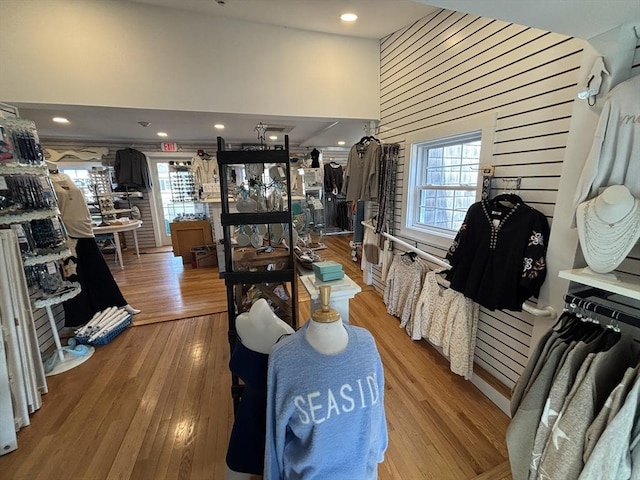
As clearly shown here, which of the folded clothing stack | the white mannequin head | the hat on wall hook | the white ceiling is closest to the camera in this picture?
the white ceiling

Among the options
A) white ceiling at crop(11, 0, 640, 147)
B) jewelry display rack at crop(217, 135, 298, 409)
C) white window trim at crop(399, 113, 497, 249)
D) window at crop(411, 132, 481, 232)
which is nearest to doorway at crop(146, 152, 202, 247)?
white ceiling at crop(11, 0, 640, 147)

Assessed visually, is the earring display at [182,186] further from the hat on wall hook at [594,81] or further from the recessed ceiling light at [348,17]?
the hat on wall hook at [594,81]

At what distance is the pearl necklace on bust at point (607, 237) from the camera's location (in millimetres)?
1068

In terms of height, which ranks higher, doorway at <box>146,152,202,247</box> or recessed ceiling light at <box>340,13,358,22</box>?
recessed ceiling light at <box>340,13,358,22</box>

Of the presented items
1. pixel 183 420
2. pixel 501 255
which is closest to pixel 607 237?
pixel 501 255

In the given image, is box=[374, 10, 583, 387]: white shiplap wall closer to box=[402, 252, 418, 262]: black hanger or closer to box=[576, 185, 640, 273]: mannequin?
box=[402, 252, 418, 262]: black hanger

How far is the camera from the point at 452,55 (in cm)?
230

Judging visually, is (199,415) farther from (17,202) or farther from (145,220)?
(145,220)

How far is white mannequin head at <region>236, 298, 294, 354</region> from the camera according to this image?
3.63ft

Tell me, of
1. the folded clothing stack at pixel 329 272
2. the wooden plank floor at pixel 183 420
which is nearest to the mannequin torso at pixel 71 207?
the wooden plank floor at pixel 183 420

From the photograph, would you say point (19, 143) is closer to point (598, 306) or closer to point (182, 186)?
point (598, 306)

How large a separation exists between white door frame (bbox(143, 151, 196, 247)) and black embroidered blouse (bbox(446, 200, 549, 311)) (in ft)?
21.9

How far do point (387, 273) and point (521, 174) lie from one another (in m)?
1.91

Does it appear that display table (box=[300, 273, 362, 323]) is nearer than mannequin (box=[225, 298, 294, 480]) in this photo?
No
